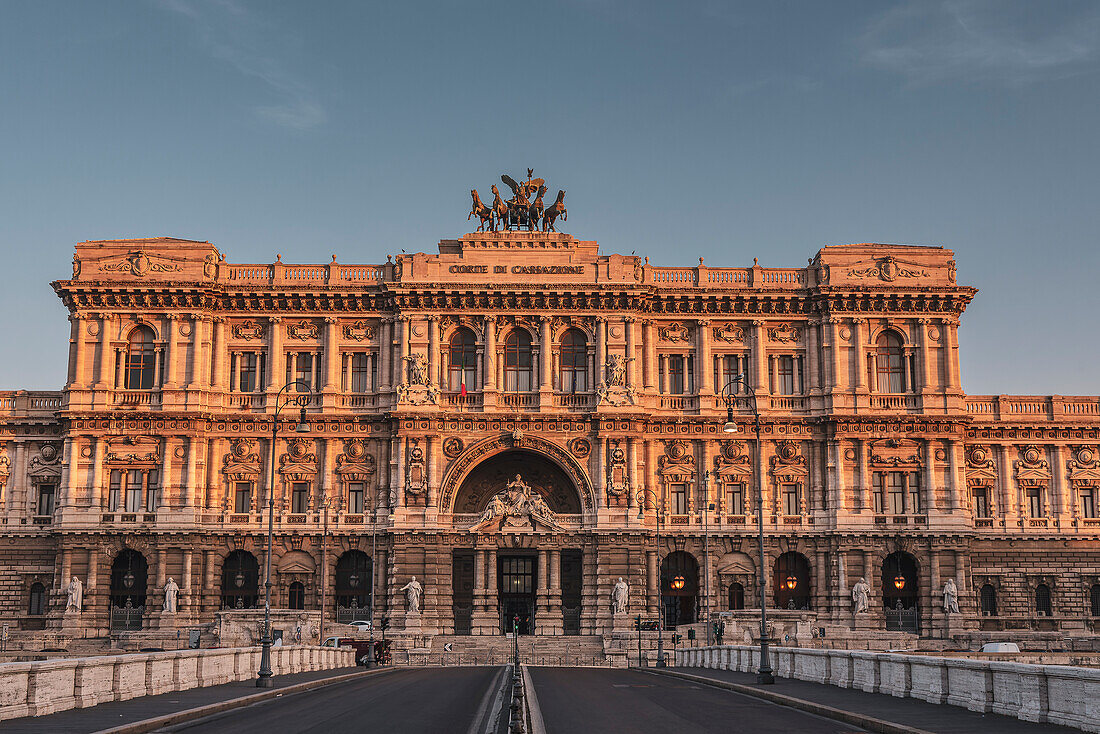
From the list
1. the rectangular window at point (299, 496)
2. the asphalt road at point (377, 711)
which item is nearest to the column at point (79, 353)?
the rectangular window at point (299, 496)

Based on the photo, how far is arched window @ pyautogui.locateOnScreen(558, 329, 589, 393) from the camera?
8044 cm

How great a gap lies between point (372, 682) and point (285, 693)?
7.76 meters

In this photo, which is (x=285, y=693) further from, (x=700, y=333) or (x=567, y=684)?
(x=700, y=333)

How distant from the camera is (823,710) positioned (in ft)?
98.0

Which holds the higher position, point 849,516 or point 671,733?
point 849,516

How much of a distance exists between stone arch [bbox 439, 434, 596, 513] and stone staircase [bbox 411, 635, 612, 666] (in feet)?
29.3

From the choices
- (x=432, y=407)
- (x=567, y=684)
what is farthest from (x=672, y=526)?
(x=567, y=684)

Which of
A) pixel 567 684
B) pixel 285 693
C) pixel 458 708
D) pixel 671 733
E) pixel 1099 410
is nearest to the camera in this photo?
pixel 671 733

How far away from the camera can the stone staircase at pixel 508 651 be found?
68125 millimetres

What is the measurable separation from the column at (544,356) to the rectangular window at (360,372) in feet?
37.5

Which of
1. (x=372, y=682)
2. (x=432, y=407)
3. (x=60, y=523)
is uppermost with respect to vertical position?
(x=432, y=407)

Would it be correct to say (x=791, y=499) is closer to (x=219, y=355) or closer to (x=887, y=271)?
(x=887, y=271)

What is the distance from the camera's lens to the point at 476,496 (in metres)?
81.0

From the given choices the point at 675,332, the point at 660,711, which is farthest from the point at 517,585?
the point at 660,711
